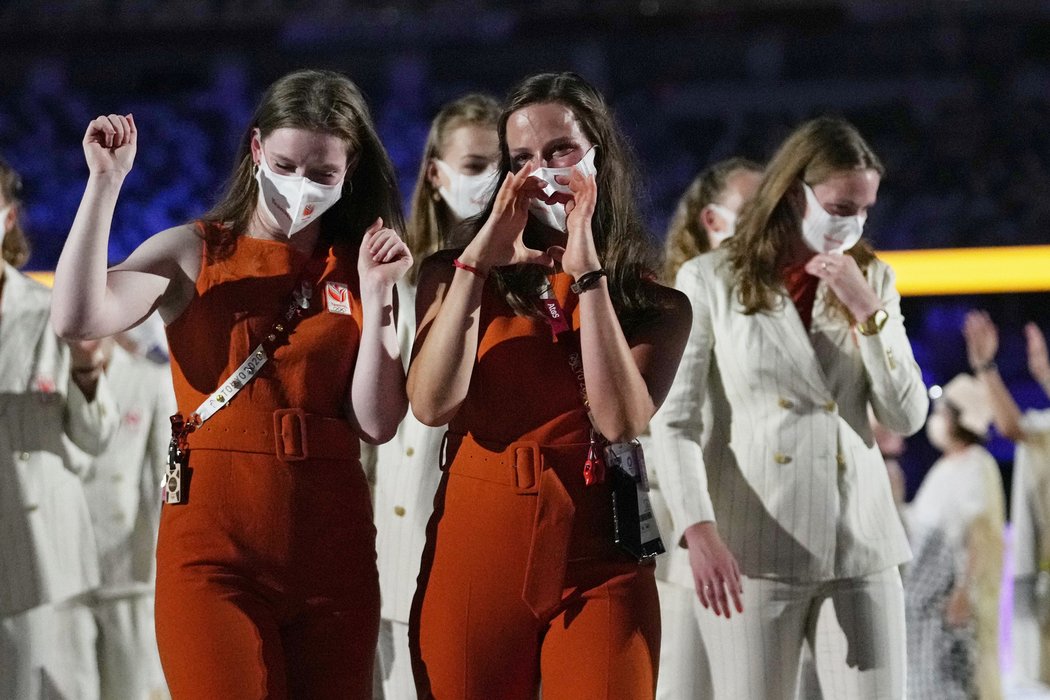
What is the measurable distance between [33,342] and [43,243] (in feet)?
24.4

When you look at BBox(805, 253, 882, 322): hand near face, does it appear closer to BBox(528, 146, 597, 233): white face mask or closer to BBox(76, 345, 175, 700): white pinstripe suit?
BBox(528, 146, 597, 233): white face mask

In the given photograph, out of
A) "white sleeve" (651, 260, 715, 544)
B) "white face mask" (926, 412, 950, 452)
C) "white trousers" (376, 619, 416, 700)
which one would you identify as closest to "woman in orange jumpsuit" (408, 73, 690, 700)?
"white sleeve" (651, 260, 715, 544)

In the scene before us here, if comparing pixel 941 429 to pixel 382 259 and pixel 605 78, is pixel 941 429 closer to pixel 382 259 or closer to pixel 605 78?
pixel 382 259

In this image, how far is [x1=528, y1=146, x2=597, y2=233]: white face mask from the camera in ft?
8.52

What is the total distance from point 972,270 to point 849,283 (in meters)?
5.30

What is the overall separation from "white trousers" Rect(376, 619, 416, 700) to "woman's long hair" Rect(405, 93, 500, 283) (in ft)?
3.14

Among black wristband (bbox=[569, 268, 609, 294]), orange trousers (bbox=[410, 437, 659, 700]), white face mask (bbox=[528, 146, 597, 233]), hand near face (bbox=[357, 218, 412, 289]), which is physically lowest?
orange trousers (bbox=[410, 437, 659, 700])

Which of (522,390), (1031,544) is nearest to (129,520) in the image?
(522,390)

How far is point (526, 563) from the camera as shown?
246cm

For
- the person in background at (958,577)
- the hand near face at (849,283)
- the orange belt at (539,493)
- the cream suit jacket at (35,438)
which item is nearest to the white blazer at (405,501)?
the cream suit jacket at (35,438)

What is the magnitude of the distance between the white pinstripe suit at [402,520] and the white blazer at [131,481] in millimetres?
1289

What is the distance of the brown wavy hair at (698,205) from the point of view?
16.2ft

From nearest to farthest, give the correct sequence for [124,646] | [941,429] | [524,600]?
[524,600]
[124,646]
[941,429]

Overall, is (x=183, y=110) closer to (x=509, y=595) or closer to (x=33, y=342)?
(x=33, y=342)
